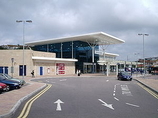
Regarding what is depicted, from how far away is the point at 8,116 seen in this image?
7652 mm

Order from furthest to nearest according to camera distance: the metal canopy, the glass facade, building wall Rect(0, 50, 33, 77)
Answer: the glass facade
the metal canopy
building wall Rect(0, 50, 33, 77)

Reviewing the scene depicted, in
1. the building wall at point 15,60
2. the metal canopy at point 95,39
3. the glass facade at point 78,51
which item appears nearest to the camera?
the building wall at point 15,60

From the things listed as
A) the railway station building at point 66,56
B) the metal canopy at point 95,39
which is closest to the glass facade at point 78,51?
the railway station building at point 66,56

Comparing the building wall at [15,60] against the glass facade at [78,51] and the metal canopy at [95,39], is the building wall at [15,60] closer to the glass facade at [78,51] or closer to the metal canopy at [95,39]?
the metal canopy at [95,39]

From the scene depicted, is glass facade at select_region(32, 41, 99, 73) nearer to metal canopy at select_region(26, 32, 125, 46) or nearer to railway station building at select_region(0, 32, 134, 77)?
railway station building at select_region(0, 32, 134, 77)

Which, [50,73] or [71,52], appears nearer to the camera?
[50,73]

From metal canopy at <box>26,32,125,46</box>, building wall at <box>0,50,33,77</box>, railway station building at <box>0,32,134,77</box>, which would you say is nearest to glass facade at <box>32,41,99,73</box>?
railway station building at <box>0,32,134,77</box>

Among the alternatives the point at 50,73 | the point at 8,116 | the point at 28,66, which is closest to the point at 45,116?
the point at 8,116

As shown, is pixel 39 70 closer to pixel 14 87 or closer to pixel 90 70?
pixel 90 70

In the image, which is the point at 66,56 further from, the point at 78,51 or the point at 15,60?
the point at 15,60

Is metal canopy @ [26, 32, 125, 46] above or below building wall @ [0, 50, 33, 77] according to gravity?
above

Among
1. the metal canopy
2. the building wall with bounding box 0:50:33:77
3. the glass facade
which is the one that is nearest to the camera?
the building wall with bounding box 0:50:33:77

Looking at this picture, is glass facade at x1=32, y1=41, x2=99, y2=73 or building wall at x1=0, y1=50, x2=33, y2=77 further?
glass facade at x1=32, y1=41, x2=99, y2=73

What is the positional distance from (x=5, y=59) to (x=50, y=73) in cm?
1094
